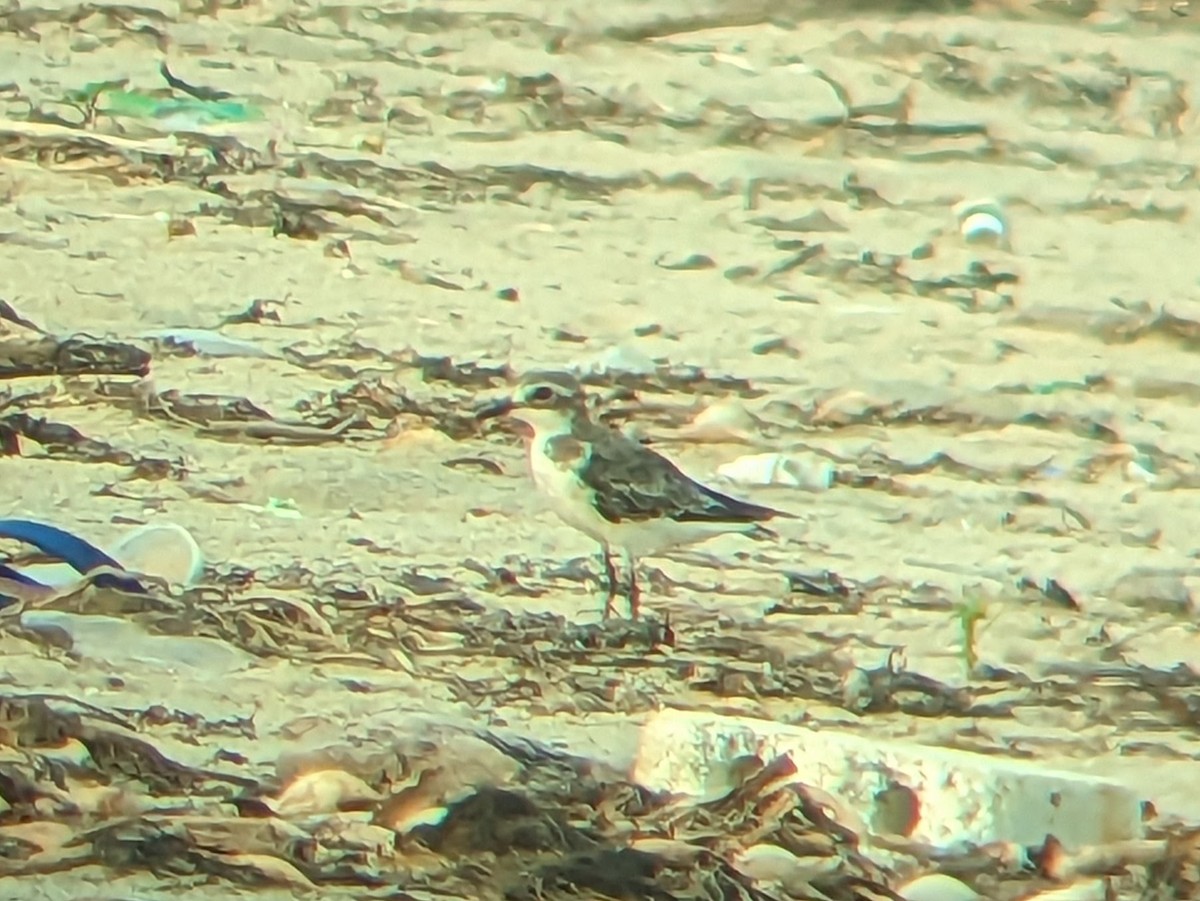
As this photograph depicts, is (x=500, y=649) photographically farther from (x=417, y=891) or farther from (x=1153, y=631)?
(x=1153, y=631)

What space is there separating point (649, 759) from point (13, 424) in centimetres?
32

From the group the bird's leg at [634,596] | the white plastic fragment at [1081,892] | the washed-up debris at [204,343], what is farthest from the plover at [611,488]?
the white plastic fragment at [1081,892]

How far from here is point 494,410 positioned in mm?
591

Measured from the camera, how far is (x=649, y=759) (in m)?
0.61

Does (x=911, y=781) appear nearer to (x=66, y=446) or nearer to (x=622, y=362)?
(x=622, y=362)

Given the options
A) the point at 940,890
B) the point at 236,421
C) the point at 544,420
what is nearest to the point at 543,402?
the point at 544,420

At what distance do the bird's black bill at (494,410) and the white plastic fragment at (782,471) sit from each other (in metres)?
0.10

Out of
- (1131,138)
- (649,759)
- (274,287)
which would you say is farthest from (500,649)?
(1131,138)

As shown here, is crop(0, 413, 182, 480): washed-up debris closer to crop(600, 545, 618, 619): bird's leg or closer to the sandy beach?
the sandy beach

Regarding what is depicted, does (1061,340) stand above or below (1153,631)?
above

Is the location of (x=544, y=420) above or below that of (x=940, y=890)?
above

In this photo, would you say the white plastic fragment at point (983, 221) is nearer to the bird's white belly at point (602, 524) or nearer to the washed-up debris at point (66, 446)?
the bird's white belly at point (602, 524)

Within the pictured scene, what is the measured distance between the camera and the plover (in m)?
0.58

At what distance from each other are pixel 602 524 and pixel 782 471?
0.27 feet
